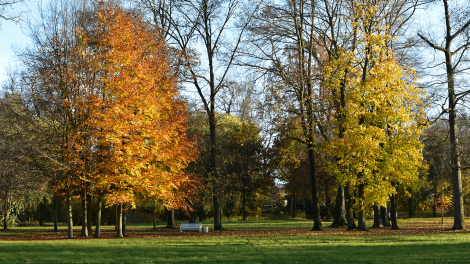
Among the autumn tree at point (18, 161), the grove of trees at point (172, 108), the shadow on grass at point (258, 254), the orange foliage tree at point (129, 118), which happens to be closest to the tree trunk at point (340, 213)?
the grove of trees at point (172, 108)

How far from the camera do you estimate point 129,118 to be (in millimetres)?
17719

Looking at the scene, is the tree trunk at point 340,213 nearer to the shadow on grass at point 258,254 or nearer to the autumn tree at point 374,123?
the autumn tree at point 374,123

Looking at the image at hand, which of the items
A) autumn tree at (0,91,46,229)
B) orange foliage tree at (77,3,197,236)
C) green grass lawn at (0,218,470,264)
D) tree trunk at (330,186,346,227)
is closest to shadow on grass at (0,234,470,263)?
green grass lawn at (0,218,470,264)

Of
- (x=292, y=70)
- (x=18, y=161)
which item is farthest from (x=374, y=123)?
(x=18, y=161)

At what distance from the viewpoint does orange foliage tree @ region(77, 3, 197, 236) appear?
17.6m

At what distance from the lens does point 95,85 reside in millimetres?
19984

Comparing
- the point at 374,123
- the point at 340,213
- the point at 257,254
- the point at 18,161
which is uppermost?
the point at 374,123

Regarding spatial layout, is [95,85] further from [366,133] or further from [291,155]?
[366,133]

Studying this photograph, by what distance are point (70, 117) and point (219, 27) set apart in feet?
38.2

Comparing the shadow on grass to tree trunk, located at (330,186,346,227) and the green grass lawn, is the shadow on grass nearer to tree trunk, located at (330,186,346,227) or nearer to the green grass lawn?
the green grass lawn

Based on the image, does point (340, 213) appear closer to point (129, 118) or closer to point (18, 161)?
point (129, 118)

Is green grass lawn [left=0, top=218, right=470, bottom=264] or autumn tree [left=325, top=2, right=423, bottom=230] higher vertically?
autumn tree [left=325, top=2, right=423, bottom=230]

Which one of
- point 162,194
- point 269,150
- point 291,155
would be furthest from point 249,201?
point 162,194

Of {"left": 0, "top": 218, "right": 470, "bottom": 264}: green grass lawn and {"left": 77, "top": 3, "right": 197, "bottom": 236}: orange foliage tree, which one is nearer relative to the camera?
{"left": 0, "top": 218, "right": 470, "bottom": 264}: green grass lawn
